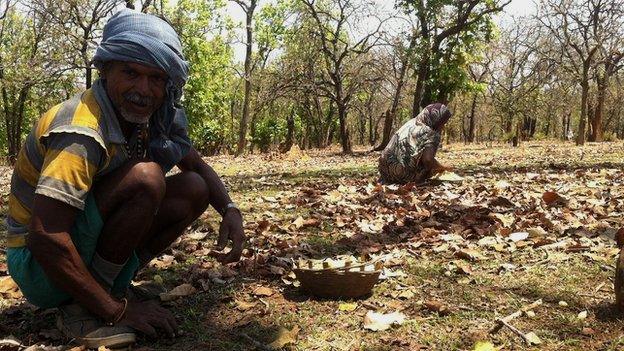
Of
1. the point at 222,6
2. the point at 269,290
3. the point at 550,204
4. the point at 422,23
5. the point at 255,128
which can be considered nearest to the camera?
the point at 269,290

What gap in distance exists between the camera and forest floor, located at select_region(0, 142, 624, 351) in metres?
2.34

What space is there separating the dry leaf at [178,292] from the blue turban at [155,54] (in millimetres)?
741

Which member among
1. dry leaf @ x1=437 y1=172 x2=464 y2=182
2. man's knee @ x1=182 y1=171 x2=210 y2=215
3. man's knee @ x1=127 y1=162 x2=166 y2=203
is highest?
man's knee @ x1=127 y1=162 x2=166 y2=203

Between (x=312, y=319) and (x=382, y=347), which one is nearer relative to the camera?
(x=382, y=347)

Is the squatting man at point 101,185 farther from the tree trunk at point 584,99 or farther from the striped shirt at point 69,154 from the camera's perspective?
the tree trunk at point 584,99

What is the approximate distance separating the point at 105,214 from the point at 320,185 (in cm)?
532

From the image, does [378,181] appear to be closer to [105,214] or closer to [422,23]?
[105,214]

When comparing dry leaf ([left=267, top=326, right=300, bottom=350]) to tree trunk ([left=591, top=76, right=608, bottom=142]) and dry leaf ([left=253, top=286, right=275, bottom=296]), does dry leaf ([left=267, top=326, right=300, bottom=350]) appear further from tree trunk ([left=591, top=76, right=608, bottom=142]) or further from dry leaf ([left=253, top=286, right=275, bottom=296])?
tree trunk ([left=591, top=76, right=608, bottom=142])

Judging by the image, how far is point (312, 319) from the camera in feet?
8.33

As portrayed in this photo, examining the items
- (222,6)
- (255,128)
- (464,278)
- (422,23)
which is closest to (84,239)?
(464,278)

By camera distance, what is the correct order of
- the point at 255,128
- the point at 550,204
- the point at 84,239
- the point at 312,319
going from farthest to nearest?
the point at 255,128 < the point at 550,204 < the point at 312,319 < the point at 84,239

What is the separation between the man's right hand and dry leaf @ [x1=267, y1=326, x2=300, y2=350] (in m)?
0.45

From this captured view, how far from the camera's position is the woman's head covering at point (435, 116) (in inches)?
272

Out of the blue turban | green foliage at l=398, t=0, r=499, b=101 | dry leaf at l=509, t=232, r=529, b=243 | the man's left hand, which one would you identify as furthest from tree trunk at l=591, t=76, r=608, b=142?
the blue turban
